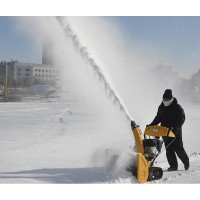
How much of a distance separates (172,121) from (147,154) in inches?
33.2

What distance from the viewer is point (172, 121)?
19.4 ft

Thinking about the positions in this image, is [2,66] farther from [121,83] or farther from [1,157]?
[1,157]

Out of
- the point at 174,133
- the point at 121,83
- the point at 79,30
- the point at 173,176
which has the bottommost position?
the point at 173,176

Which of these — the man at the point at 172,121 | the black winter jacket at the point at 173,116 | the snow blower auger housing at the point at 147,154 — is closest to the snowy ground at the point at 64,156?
the snow blower auger housing at the point at 147,154

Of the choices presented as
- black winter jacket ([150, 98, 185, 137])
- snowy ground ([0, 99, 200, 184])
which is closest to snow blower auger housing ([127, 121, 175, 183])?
snowy ground ([0, 99, 200, 184])

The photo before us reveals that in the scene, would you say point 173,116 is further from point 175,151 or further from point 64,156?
point 64,156

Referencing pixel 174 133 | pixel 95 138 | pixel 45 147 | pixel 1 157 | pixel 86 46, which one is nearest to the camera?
pixel 174 133

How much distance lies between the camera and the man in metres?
5.85

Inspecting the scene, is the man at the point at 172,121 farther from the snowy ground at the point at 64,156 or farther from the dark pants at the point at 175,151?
the snowy ground at the point at 64,156

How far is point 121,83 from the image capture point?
14156mm

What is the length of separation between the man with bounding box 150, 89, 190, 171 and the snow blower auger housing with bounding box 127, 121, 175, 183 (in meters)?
0.31

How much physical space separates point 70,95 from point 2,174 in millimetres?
24169

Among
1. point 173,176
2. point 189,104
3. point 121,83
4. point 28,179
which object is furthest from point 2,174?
point 189,104

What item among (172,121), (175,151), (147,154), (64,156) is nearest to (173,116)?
(172,121)
